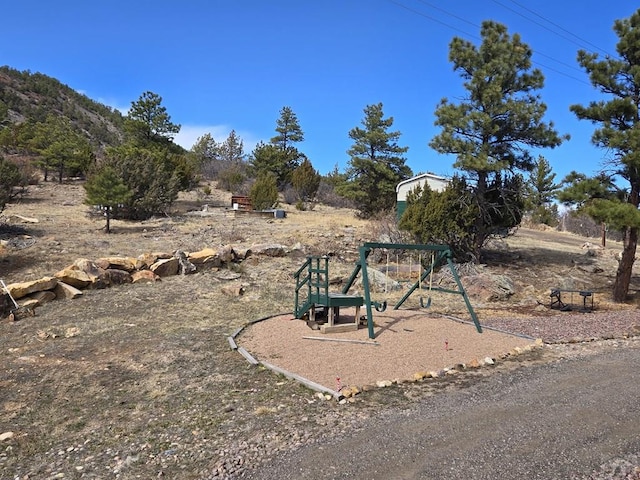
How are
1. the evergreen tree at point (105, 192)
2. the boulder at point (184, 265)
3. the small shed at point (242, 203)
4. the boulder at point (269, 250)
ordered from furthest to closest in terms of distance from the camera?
the small shed at point (242, 203), the evergreen tree at point (105, 192), the boulder at point (269, 250), the boulder at point (184, 265)

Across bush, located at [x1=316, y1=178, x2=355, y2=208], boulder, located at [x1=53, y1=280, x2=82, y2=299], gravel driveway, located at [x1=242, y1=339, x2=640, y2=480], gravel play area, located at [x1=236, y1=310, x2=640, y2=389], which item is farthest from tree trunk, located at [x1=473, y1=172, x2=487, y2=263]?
bush, located at [x1=316, y1=178, x2=355, y2=208]

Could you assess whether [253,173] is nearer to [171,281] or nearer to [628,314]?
[171,281]

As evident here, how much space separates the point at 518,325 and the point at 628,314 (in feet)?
10.1

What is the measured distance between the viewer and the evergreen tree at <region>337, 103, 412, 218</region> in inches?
1145

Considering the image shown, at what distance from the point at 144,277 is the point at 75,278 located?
5.32ft

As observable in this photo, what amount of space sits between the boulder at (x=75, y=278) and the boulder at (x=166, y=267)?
175 centimetres

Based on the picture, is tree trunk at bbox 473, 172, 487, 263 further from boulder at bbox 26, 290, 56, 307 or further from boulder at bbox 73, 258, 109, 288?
boulder at bbox 26, 290, 56, 307

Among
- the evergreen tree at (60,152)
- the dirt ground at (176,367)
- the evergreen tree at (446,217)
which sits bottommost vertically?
the dirt ground at (176,367)

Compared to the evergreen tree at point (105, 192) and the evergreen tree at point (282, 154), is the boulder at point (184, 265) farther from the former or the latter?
the evergreen tree at point (282, 154)

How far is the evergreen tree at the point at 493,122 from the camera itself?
15.6 meters

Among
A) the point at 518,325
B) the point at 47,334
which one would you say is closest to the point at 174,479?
the point at 47,334

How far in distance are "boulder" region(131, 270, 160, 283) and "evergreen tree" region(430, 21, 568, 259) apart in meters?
10.3

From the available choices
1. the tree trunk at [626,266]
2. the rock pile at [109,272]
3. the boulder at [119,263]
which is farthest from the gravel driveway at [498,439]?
the boulder at [119,263]

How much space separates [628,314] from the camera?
400 inches
